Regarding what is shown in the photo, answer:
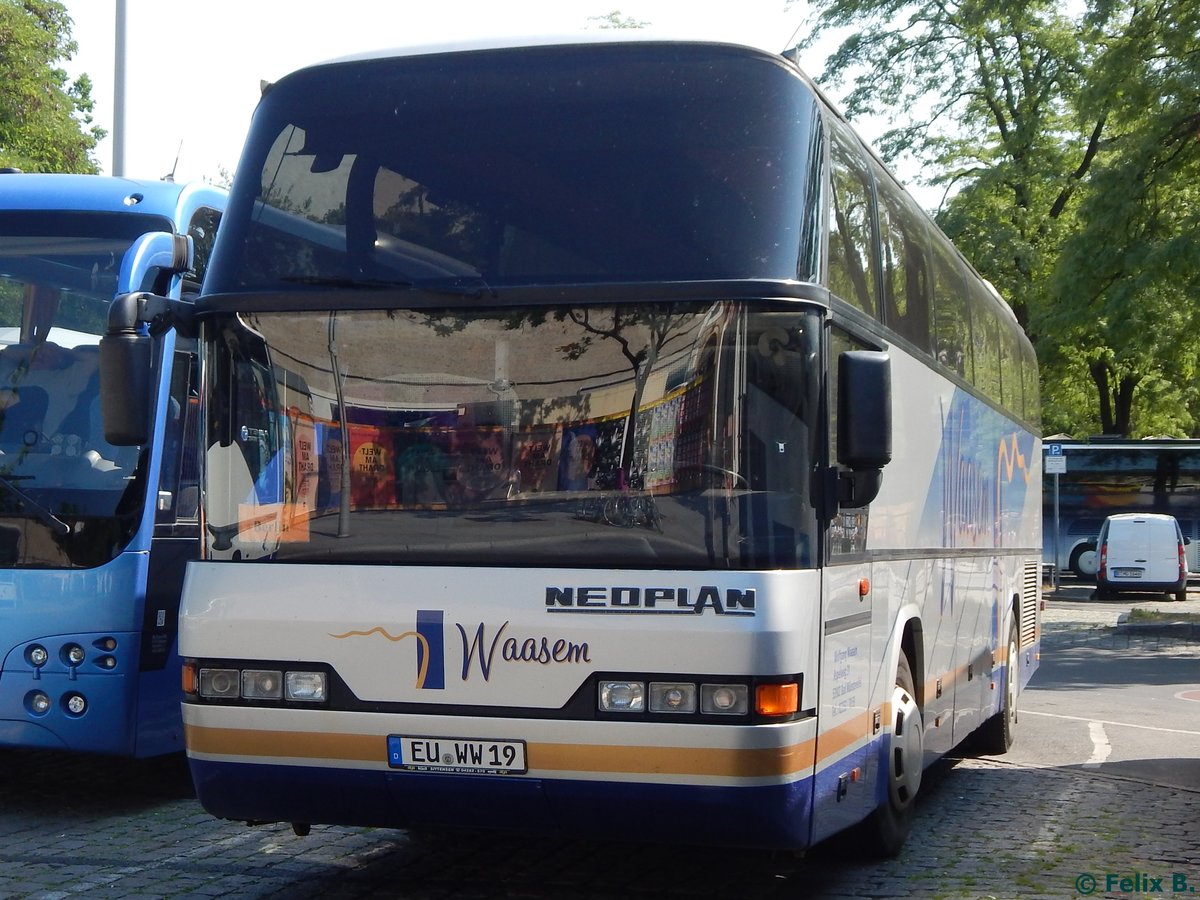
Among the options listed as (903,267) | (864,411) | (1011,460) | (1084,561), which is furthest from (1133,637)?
(864,411)

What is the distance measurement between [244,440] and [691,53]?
2.27m

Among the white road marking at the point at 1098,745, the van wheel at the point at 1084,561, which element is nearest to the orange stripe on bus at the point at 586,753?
the white road marking at the point at 1098,745

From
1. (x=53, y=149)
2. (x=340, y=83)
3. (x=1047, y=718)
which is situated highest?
(x=53, y=149)

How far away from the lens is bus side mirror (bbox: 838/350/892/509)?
5785mm

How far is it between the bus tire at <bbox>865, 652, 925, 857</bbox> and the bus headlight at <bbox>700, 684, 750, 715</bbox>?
5.99ft

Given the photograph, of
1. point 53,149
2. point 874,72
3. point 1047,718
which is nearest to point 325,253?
point 1047,718

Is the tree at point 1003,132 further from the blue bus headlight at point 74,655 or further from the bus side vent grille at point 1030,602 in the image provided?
the blue bus headlight at point 74,655

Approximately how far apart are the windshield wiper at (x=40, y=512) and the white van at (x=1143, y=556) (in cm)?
2808

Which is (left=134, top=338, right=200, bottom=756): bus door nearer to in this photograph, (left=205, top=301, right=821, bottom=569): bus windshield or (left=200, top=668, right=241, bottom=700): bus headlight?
(left=200, top=668, right=241, bottom=700): bus headlight

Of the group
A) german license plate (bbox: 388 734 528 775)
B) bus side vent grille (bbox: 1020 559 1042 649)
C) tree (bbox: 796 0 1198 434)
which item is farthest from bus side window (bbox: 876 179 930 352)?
tree (bbox: 796 0 1198 434)

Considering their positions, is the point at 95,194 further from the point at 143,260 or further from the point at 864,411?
the point at 864,411

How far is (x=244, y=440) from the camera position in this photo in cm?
620

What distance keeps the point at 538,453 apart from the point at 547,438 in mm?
63

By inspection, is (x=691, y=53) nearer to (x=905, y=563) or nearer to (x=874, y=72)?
(x=905, y=563)
